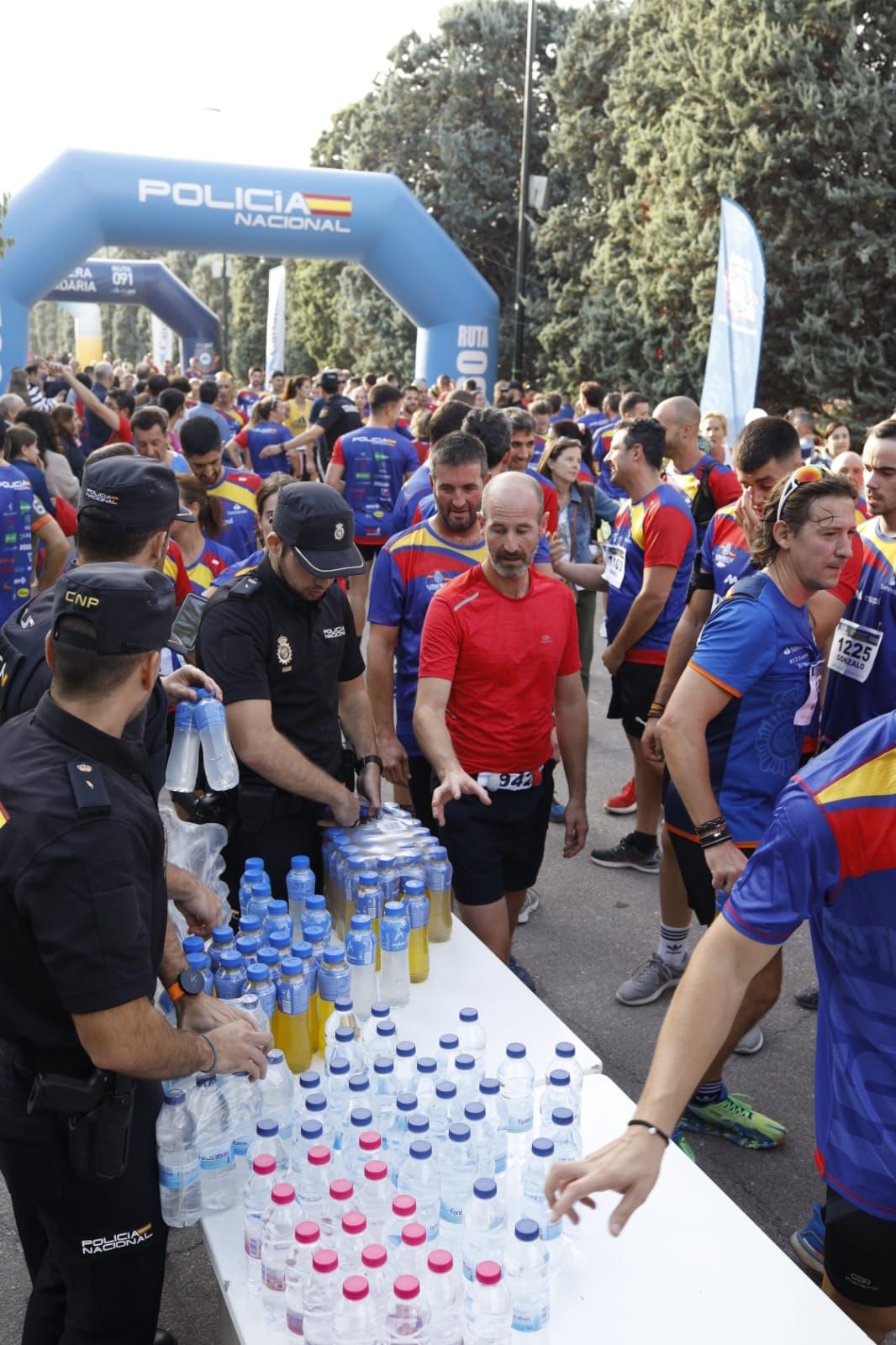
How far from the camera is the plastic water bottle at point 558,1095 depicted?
7.34 ft

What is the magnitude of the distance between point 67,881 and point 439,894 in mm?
1464

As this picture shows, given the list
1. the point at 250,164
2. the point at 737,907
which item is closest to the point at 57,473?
the point at 737,907

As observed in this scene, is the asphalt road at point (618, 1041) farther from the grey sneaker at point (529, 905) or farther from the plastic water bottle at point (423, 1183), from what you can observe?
the plastic water bottle at point (423, 1183)

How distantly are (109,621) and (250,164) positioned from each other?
56.2 feet

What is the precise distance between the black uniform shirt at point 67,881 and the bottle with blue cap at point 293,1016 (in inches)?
23.3

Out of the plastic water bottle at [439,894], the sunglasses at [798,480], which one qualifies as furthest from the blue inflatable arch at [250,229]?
the plastic water bottle at [439,894]

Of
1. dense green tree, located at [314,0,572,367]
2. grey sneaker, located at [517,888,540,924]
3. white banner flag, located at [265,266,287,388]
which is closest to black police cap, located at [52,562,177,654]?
grey sneaker, located at [517,888,540,924]

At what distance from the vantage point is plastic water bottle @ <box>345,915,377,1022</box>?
2754 mm

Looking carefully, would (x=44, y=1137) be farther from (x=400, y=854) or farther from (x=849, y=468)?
(x=849, y=468)

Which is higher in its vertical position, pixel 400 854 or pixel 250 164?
pixel 250 164

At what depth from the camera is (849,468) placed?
841 cm

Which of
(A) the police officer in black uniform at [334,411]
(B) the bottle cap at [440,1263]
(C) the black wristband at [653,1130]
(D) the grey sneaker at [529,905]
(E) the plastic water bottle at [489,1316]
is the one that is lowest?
(D) the grey sneaker at [529,905]

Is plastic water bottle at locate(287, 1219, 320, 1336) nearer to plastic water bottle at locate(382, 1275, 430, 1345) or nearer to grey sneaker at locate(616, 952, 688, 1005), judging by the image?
plastic water bottle at locate(382, 1275, 430, 1345)

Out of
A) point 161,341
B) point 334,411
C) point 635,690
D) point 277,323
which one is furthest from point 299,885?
point 161,341
